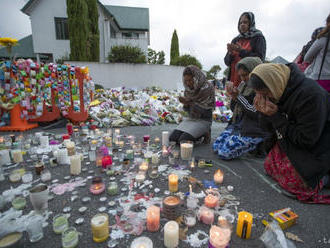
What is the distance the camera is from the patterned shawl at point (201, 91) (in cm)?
354

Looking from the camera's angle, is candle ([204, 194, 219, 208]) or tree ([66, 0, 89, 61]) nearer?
candle ([204, 194, 219, 208])

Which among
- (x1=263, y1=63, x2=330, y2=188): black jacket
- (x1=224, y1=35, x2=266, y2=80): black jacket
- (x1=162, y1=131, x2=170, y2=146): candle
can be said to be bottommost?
(x1=162, y1=131, x2=170, y2=146): candle

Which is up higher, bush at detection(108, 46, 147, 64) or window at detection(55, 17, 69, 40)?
window at detection(55, 17, 69, 40)

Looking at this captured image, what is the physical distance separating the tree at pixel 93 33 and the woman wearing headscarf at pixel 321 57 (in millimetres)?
14012

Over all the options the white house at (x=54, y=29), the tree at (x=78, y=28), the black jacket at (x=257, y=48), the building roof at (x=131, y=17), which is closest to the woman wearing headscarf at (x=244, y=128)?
the black jacket at (x=257, y=48)

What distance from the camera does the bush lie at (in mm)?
12742

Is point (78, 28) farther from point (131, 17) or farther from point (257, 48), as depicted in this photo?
point (257, 48)

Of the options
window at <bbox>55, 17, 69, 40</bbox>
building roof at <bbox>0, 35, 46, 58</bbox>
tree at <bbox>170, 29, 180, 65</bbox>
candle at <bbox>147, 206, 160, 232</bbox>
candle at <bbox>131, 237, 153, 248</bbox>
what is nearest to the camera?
candle at <bbox>131, 237, 153, 248</bbox>

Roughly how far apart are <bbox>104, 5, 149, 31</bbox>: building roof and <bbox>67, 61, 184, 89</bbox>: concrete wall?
800 centimetres

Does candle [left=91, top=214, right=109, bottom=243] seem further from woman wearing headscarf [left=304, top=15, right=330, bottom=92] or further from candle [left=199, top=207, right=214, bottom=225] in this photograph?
woman wearing headscarf [left=304, top=15, right=330, bottom=92]

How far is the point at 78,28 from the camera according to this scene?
42.3ft

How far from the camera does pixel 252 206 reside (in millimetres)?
1875

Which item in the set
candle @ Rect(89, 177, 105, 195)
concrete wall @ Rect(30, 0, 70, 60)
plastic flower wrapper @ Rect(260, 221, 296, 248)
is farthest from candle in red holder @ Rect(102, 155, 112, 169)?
concrete wall @ Rect(30, 0, 70, 60)

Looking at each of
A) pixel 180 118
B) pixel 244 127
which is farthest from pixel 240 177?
pixel 180 118
